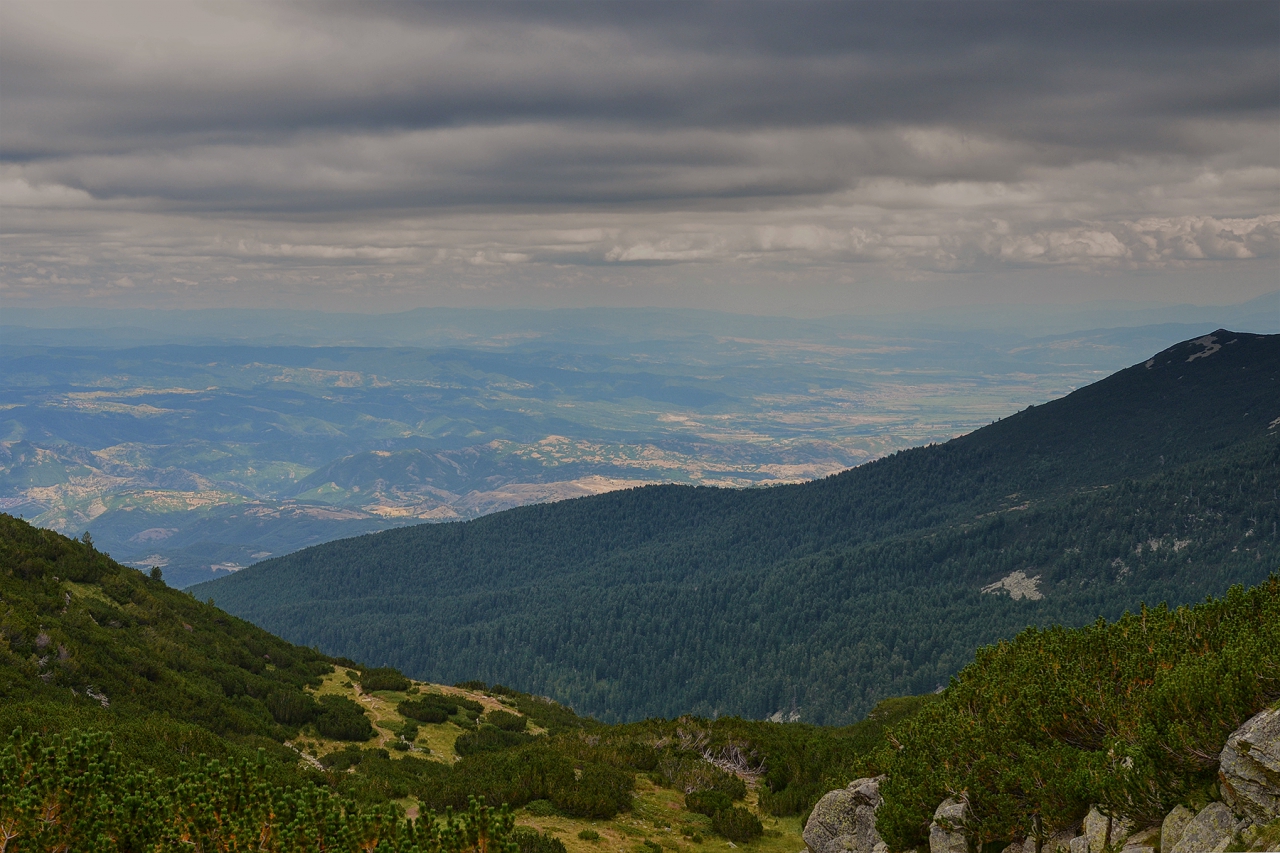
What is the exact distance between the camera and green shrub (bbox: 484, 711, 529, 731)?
190 feet

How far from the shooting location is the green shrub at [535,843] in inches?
1085

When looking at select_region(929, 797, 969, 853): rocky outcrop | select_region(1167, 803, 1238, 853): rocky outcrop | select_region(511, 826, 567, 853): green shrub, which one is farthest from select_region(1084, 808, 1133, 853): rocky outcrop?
select_region(511, 826, 567, 853): green shrub

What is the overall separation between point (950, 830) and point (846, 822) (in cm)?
550

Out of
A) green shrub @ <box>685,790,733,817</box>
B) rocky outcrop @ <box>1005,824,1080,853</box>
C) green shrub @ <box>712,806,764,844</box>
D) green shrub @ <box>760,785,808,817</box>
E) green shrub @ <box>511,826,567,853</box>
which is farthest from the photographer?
green shrub @ <box>760,785,808,817</box>

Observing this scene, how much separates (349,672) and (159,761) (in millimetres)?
37161

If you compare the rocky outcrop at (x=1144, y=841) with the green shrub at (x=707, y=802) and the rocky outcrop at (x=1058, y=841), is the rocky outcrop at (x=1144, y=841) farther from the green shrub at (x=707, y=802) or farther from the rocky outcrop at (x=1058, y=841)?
the green shrub at (x=707, y=802)

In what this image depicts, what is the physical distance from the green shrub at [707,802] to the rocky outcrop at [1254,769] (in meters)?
21.9

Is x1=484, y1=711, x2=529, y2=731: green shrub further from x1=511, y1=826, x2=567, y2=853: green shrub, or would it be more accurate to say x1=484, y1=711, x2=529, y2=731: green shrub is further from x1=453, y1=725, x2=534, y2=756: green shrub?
x1=511, y1=826, x2=567, y2=853: green shrub

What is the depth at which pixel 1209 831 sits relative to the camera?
17297 mm

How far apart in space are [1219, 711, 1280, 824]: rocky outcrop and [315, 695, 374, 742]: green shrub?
43.0 metres

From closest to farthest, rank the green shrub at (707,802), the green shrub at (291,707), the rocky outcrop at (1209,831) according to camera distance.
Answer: the rocky outcrop at (1209,831), the green shrub at (707,802), the green shrub at (291,707)

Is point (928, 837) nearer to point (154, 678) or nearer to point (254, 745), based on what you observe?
point (254, 745)

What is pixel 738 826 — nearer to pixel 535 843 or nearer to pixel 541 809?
pixel 541 809

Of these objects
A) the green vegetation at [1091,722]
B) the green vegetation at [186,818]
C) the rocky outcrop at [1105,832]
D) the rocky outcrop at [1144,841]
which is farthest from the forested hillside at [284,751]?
the rocky outcrop at [1144,841]
